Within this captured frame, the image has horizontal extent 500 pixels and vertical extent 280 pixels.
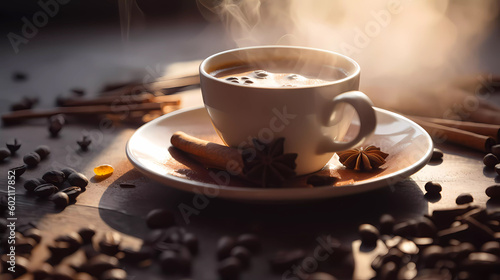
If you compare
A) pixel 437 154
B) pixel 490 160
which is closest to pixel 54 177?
pixel 437 154

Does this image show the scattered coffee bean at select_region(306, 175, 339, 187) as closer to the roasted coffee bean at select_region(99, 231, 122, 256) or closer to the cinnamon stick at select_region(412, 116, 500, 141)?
the roasted coffee bean at select_region(99, 231, 122, 256)

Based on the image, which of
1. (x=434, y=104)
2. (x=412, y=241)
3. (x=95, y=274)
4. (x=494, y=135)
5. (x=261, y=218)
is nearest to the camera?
(x=95, y=274)

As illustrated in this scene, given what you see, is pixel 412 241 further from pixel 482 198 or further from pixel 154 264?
pixel 154 264

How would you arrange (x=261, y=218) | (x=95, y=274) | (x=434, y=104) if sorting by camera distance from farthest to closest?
(x=434, y=104) < (x=261, y=218) < (x=95, y=274)

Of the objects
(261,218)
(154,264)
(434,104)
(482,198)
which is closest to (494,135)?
(434,104)

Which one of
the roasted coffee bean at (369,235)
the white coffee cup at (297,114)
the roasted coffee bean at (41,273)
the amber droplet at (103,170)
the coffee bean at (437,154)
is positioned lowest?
the coffee bean at (437,154)

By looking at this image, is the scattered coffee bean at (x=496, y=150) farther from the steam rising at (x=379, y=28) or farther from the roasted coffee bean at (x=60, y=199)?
the roasted coffee bean at (x=60, y=199)

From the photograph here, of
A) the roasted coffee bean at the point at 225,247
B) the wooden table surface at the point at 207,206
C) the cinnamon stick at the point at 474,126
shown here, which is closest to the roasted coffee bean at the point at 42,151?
the wooden table surface at the point at 207,206
